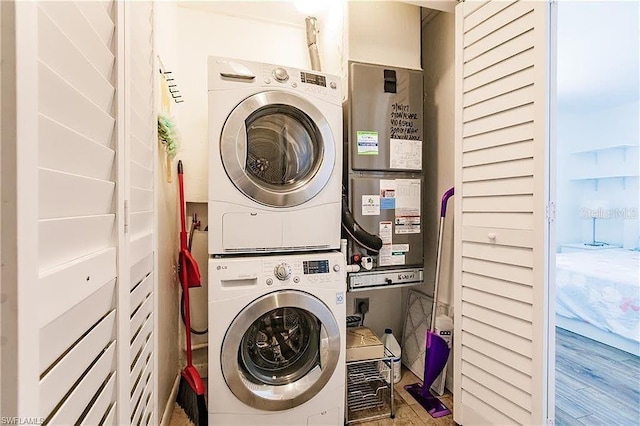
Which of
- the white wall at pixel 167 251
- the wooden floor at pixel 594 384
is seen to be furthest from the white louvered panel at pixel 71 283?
the wooden floor at pixel 594 384

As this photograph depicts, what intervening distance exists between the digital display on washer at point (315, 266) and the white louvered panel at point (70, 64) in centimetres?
108

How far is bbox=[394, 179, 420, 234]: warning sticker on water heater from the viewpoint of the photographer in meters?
1.91

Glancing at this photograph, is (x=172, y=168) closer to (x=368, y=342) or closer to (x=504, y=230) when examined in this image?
(x=368, y=342)

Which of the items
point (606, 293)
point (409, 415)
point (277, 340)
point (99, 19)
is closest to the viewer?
point (99, 19)

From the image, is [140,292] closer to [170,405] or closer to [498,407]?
[170,405]

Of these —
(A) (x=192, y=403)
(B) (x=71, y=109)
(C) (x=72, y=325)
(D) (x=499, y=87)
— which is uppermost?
(D) (x=499, y=87)

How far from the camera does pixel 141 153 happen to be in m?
0.95

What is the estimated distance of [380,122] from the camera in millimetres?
1882

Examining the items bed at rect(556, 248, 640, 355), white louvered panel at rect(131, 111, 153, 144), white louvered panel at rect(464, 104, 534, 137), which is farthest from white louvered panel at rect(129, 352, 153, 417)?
bed at rect(556, 248, 640, 355)

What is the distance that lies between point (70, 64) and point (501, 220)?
5.03ft

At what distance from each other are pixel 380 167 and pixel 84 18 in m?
1.53

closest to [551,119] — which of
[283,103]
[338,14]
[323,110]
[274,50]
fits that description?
[323,110]

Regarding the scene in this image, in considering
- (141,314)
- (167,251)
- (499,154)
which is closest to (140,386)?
(141,314)

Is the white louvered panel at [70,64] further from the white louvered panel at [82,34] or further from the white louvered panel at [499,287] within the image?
the white louvered panel at [499,287]
